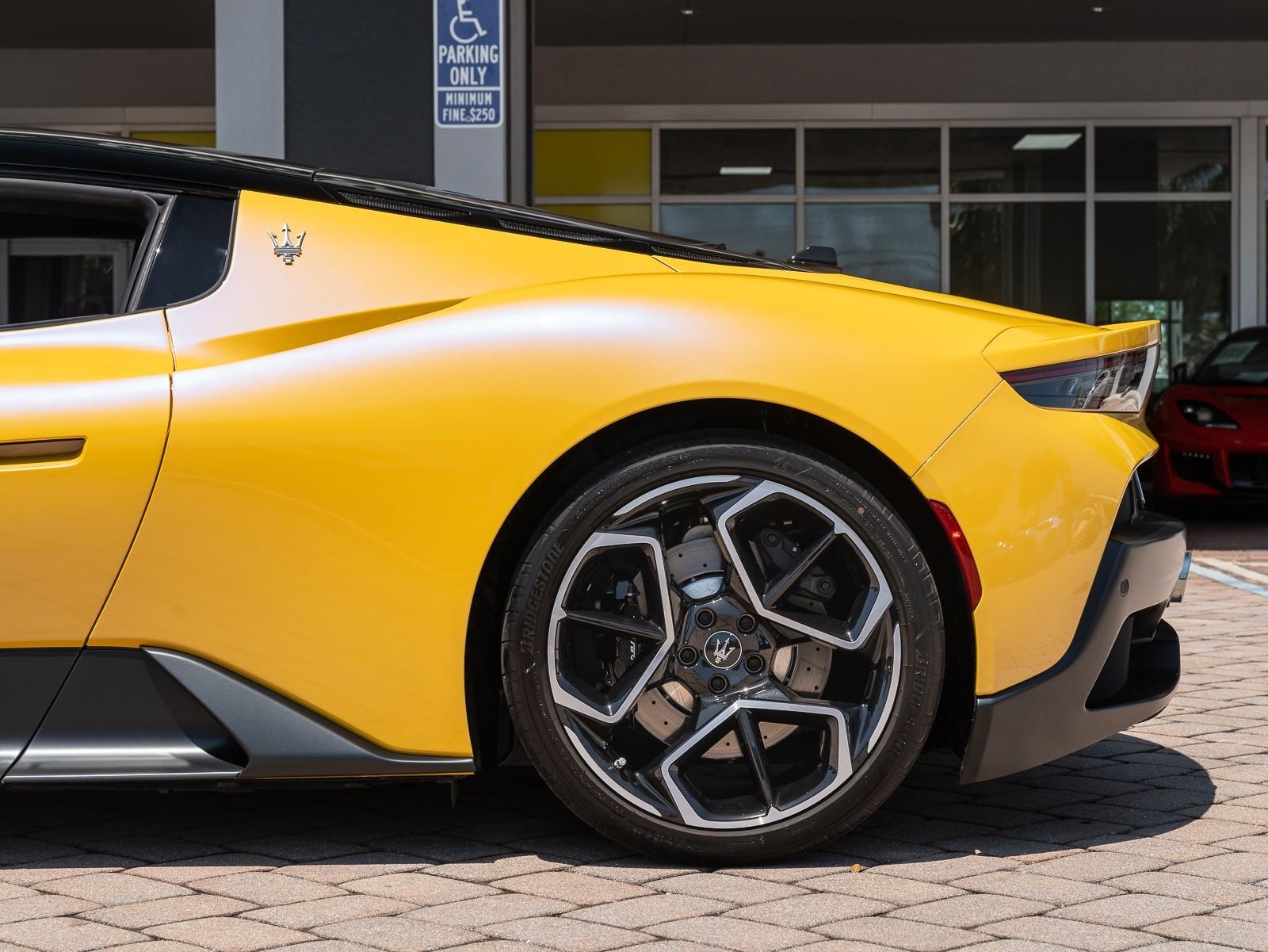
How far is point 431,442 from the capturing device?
2.63m

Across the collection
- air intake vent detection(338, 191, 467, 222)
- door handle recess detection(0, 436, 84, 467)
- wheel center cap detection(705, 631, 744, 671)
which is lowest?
wheel center cap detection(705, 631, 744, 671)

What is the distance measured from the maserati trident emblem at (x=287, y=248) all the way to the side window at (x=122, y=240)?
0.09 m

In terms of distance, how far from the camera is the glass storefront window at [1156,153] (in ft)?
52.9

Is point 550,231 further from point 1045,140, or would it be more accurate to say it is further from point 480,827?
point 1045,140

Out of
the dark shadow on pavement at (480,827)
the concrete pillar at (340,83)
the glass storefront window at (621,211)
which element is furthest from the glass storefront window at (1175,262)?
the dark shadow on pavement at (480,827)

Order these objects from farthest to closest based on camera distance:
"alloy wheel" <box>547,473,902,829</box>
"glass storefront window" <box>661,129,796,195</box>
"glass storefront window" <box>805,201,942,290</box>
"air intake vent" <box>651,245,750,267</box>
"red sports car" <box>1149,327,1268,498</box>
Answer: "glass storefront window" <box>805,201,942,290</box> < "glass storefront window" <box>661,129,796,195</box> < "red sports car" <box>1149,327,1268,498</box> < "air intake vent" <box>651,245,750,267</box> < "alloy wheel" <box>547,473,902,829</box>

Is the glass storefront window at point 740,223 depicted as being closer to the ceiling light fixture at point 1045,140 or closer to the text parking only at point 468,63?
the ceiling light fixture at point 1045,140

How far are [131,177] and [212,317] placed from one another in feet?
1.16

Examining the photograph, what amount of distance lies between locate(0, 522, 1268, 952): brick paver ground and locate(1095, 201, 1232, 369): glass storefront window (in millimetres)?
13617

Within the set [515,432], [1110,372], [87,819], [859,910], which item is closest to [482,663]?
[515,432]

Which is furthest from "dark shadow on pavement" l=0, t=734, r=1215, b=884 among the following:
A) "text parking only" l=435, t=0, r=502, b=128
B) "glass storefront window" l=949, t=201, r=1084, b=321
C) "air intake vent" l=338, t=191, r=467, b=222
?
"glass storefront window" l=949, t=201, r=1084, b=321

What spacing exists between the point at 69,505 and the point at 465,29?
5.14 metres

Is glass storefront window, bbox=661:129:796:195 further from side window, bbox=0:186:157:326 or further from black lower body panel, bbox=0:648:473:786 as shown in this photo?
black lower body panel, bbox=0:648:473:786

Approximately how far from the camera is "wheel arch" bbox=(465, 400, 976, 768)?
2684 mm
